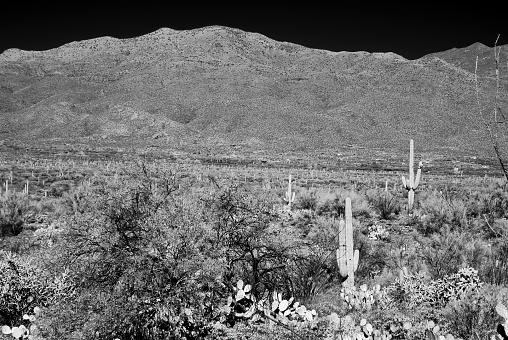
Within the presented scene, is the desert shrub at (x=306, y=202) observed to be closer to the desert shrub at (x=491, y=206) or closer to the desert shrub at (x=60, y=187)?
the desert shrub at (x=491, y=206)

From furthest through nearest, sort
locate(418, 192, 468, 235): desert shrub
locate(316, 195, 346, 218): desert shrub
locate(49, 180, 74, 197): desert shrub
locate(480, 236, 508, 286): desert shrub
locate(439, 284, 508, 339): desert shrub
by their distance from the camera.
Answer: locate(49, 180, 74, 197): desert shrub → locate(316, 195, 346, 218): desert shrub → locate(418, 192, 468, 235): desert shrub → locate(480, 236, 508, 286): desert shrub → locate(439, 284, 508, 339): desert shrub

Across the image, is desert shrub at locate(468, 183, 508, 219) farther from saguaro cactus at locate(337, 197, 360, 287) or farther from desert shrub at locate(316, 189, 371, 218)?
saguaro cactus at locate(337, 197, 360, 287)

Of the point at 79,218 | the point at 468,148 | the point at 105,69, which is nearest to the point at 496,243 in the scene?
the point at 79,218

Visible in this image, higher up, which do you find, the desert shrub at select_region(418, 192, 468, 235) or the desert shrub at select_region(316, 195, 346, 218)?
the desert shrub at select_region(418, 192, 468, 235)

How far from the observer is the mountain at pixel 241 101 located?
3565 inches

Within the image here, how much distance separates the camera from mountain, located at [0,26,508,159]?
297ft

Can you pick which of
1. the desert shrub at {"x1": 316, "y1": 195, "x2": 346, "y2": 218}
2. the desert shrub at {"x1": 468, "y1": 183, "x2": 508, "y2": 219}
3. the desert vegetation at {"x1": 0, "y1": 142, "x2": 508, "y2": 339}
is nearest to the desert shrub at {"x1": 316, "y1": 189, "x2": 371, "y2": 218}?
the desert shrub at {"x1": 316, "y1": 195, "x2": 346, "y2": 218}

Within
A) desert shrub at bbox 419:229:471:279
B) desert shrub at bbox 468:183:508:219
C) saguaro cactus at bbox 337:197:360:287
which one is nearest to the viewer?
saguaro cactus at bbox 337:197:360:287

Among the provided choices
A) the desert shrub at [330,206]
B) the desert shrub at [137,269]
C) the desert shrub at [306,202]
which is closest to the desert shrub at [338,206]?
the desert shrub at [330,206]

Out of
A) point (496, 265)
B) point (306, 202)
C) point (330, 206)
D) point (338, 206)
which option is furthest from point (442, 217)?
point (496, 265)

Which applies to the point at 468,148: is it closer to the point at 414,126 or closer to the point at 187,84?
the point at 414,126

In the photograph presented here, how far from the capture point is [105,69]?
133875 millimetres

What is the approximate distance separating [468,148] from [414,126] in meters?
13.2

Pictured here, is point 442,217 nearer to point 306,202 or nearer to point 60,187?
point 306,202
